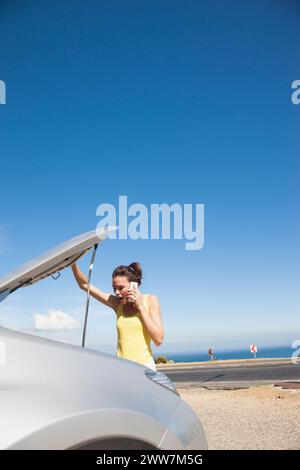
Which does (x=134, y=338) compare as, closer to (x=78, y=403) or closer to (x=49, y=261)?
(x=49, y=261)

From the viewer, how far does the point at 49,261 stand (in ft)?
7.33

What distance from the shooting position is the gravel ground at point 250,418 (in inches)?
224

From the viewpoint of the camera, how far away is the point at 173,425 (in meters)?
1.87

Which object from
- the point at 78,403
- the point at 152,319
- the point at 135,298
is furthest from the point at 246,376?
the point at 78,403

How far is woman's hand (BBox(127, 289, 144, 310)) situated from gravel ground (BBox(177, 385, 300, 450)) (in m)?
3.13

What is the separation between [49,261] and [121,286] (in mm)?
1338

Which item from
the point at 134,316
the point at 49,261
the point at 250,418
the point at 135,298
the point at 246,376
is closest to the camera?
the point at 49,261

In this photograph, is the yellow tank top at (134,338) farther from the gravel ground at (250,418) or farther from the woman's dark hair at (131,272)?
the gravel ground at (250,418)

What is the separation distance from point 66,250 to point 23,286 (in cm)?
33

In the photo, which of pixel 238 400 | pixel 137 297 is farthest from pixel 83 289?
pixel 238 400

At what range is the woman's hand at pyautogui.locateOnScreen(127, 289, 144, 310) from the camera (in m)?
3.34

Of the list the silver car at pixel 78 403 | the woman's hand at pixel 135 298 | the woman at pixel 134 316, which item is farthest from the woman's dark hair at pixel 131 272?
the silver car at pixel 78 403

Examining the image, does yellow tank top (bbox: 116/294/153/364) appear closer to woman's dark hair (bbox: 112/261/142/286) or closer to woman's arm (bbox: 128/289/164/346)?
woman's arm (bbox: 128/289/164/346)

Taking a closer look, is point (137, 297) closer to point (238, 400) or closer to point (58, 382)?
point (58, 382)
